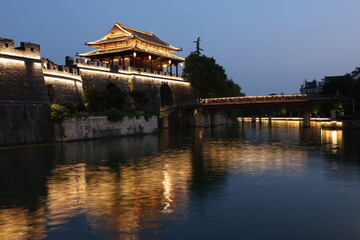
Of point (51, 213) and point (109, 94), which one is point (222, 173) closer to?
point (51, 213)

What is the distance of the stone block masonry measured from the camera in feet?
125

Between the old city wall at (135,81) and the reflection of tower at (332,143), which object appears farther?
the old city wall at (135,81)

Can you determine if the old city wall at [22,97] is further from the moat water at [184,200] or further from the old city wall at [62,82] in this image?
the moat water at [184,200]

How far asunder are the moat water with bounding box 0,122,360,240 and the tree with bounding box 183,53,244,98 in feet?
170

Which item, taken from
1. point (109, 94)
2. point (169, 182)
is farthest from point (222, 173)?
point (109, 94)

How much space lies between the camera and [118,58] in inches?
2766

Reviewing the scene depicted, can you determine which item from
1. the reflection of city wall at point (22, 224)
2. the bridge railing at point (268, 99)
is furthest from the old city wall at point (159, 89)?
the reflection of city wall at point (22, 224)

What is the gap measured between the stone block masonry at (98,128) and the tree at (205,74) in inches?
827

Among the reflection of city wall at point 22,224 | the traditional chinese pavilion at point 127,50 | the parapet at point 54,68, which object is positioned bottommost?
the reflection of city wall at point 22,224

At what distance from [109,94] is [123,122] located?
3818 millimetres

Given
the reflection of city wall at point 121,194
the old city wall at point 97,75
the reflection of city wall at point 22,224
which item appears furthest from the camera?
the old city wall at point 97,75

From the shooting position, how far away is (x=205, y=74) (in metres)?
71.4

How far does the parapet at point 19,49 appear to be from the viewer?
3406cm

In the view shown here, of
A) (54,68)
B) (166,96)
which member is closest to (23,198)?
(54,68)
